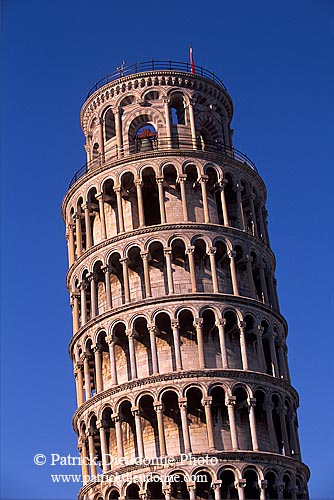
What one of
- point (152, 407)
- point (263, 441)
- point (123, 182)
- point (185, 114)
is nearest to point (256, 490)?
point (263, 441)

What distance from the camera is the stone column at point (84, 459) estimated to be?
55.6m

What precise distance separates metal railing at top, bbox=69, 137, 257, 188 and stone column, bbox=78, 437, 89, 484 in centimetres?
1441

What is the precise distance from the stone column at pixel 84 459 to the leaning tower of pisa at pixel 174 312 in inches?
2.9

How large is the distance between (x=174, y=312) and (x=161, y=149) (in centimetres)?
940

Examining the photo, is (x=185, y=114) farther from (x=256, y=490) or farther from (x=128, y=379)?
(x=256, y=490)

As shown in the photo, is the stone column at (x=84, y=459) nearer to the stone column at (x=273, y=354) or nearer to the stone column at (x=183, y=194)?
the stone column at (x=273, y=354)

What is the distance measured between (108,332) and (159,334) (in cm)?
257

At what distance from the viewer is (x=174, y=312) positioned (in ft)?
182

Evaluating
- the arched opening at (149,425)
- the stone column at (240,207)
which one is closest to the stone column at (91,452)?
the arched opening at (149,425)

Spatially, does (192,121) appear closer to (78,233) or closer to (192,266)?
(78,233)

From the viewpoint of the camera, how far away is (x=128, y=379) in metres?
55.2

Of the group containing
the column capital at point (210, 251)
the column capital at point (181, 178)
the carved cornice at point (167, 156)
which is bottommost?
the column capital at point (210, 251)

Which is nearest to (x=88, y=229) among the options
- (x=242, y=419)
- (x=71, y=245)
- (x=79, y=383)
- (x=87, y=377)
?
(x=71, y=245)

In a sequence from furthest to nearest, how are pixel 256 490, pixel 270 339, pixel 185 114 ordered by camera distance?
pixel 185 114, pixel 270 339, pixel 256 490
